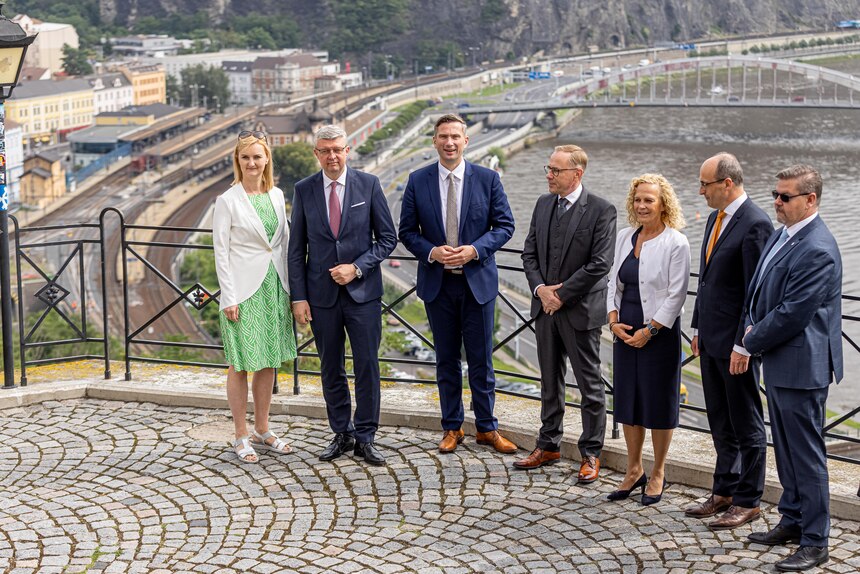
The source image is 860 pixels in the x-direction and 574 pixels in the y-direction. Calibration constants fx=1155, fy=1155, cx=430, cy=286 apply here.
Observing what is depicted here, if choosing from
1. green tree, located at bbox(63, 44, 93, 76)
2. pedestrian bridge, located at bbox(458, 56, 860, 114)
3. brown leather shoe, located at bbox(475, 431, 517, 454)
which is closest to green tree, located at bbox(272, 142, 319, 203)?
pedestrian bridge, located at bbox(458, 56, 860, 114)

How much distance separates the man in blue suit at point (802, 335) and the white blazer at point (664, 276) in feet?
0.90

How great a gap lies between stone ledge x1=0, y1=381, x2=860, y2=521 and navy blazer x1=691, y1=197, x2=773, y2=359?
427 millimetres

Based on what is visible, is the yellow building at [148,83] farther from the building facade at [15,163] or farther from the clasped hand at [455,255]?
the clasped hand at [455,255]

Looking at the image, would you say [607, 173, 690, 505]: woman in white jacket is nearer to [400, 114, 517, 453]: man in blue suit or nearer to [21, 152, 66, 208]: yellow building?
[400, 114, 517, 453]: man in blue suit

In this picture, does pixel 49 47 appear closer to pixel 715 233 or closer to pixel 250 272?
pixel 250 272

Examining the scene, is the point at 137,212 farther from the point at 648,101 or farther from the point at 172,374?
the point at 172,374

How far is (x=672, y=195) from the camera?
2.87 meters

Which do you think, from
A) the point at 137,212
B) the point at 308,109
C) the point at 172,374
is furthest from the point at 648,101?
the point at 172,374

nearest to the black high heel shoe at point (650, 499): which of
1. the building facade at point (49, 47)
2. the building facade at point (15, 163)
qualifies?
the building facade at point (15, 163)

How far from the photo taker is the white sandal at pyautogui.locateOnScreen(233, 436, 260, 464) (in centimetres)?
322

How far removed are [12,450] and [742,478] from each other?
2042 millimetres

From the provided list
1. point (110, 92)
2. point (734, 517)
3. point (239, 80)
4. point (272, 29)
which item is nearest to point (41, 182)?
point (110, 92)

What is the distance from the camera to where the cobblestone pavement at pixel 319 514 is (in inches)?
100

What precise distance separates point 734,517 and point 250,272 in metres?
1.46
